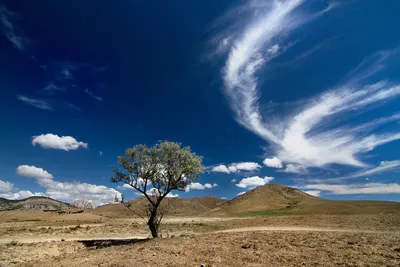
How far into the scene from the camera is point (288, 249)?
15.0 metres

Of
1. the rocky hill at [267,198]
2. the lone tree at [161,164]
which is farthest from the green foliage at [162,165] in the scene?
the rocky hill at [267,198]

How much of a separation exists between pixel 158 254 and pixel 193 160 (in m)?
13.2

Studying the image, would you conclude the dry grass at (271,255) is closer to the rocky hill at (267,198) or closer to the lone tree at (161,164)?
the lone tree at (161,164)

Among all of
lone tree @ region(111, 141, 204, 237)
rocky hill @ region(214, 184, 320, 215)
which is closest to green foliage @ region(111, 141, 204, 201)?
lone tree @ region(111, 141, 204, 237)

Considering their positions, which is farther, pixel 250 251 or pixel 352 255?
pixel 250 251

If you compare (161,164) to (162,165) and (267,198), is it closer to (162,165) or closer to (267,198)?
(162,165)

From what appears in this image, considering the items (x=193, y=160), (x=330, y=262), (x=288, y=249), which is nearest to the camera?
(x=330, y=262)

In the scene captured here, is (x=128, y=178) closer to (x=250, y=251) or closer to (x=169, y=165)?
(x=169, y=165)

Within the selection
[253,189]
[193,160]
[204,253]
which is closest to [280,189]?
[253,189]

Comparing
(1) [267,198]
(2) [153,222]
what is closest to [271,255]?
(2) [153,222]

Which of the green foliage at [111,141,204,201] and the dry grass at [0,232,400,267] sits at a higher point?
the green foliage at [111,141,204,201]

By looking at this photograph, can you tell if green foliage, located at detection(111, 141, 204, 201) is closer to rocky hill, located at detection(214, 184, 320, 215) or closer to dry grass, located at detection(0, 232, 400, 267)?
dry grass, located at detection(0, 232, 400, 267)

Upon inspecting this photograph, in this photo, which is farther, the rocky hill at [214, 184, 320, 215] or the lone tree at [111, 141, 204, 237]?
the rocky hill at [214, 184, 320, 215]

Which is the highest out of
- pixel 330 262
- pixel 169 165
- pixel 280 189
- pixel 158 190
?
pixel 280 189
